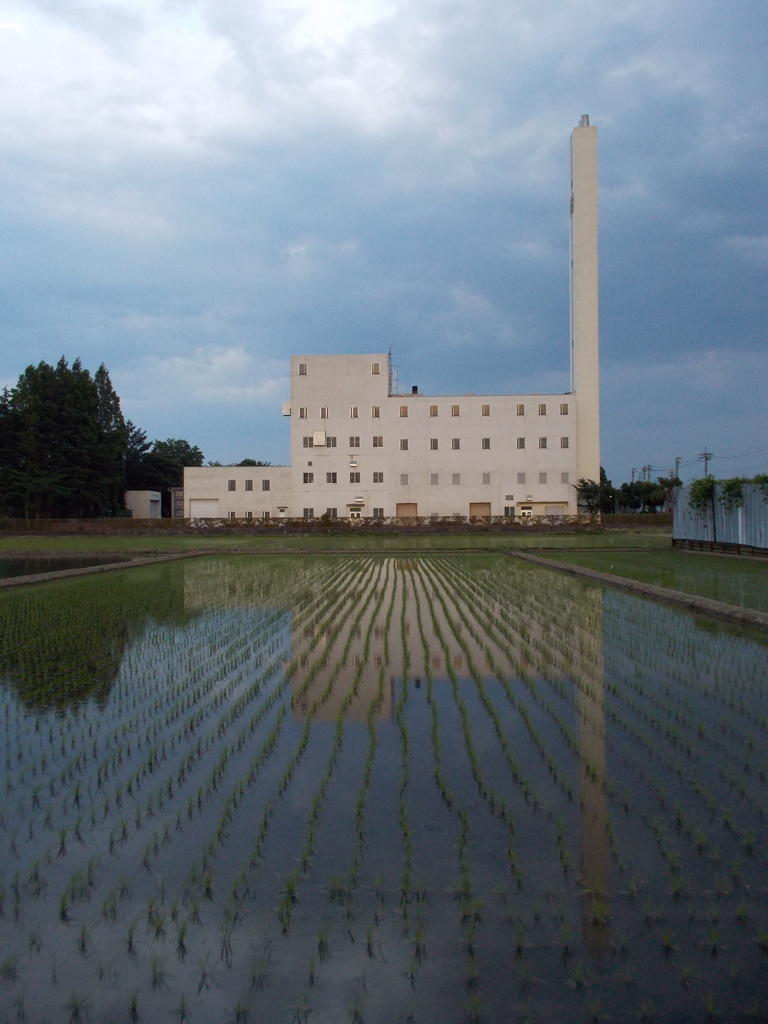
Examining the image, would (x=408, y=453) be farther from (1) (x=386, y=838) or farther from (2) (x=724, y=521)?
(1) (x=386, y=838)

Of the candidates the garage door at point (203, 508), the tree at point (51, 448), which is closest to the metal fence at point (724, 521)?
the garage door at point (203, 508)

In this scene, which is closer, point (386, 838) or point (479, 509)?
point (386, 838)

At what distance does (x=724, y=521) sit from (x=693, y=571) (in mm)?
7562

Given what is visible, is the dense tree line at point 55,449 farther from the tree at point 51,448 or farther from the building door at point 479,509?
the building door at point 479,509

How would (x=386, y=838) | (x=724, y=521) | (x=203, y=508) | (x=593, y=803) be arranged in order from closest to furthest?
(x=386, y=838) → (x=593, y=803) → (x=724, y=521) → (x=203, y=508)

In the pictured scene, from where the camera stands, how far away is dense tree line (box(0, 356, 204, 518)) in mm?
56531

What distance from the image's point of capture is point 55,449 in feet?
190

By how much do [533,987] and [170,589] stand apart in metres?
15.0

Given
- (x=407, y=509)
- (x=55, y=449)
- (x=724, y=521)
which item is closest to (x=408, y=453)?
(x=407, y=509)

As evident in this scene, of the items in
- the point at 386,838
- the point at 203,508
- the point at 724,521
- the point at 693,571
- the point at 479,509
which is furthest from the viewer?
the point at 203,508

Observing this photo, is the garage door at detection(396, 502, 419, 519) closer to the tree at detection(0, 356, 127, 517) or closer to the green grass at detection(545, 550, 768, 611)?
the tree at detection(0, 356, 127, 517)

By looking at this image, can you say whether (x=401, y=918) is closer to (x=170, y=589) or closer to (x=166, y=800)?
(x=166, y=800)

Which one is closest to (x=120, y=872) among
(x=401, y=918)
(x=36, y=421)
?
(x=401, y=918)

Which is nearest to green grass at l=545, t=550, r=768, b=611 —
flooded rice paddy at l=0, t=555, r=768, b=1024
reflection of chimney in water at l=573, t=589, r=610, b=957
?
flooded rice paddy at l=0, t=555, r=768, b=1024
